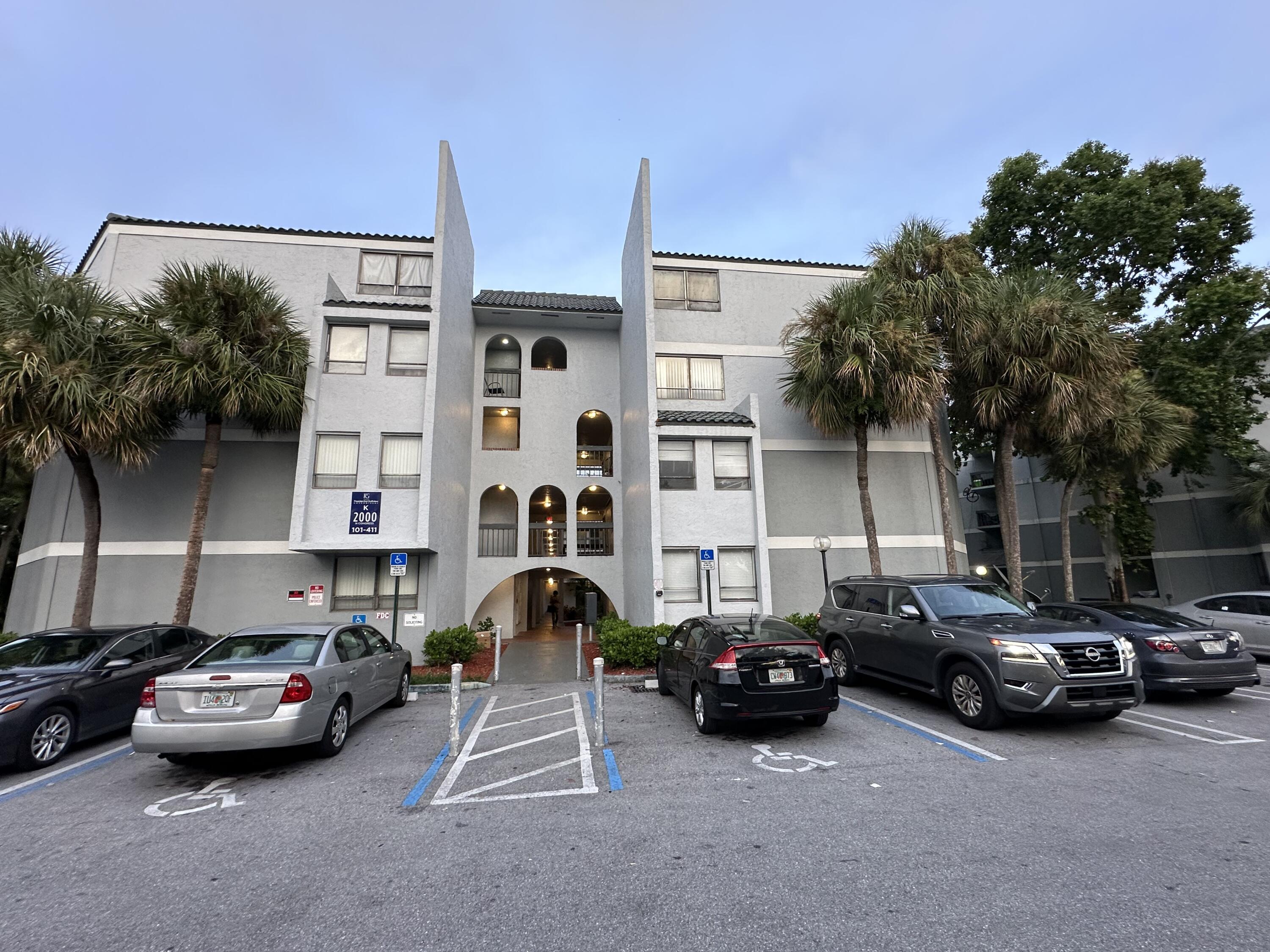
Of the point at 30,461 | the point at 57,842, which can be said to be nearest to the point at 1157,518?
the point at 57,842

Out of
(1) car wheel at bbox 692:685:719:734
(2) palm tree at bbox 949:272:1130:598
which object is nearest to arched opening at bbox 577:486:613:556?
(1) car wheel at bbox 692:685:719:734

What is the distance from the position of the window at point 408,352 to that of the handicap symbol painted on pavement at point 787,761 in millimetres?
11688

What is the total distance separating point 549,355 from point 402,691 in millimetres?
12466

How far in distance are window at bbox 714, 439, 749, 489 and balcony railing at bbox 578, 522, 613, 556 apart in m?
4.03

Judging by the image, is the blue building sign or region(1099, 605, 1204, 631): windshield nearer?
region(1099, 605, 1204, 631): windshield

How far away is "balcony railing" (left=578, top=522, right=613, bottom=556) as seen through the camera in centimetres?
1642

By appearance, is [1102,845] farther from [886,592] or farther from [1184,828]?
[886,592]

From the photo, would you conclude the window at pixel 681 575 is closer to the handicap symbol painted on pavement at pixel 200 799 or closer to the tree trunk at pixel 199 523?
the handicap symbol painted on pavement at pixel 200 799

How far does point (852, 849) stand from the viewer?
3.81 metres

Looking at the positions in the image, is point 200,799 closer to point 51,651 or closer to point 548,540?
point 51,651

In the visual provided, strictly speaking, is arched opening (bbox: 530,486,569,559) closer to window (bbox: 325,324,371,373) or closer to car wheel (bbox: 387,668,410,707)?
window (bbox: 325,324,371,373)

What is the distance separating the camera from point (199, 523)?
457 inches

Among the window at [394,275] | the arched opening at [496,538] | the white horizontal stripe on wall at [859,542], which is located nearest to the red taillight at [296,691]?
the arched opening at [496,538]

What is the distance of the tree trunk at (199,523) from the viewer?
36.9ft
